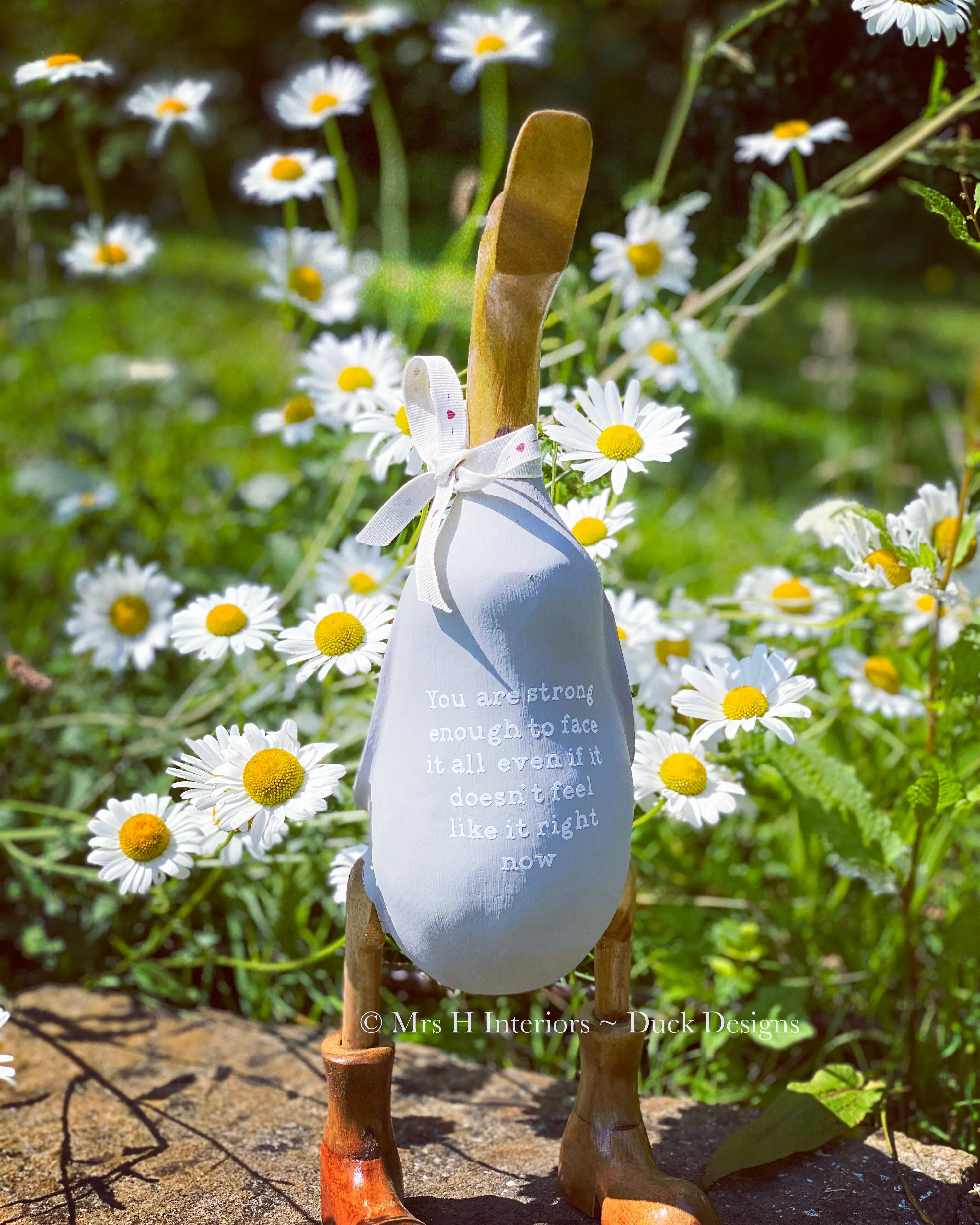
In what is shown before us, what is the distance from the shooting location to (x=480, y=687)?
0.90 m

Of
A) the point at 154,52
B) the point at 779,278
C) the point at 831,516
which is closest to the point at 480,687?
the point at 831,516

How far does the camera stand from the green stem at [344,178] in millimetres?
1498

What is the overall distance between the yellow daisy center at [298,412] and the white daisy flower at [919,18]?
0.78 meters

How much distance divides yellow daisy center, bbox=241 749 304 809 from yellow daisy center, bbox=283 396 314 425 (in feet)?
1.98

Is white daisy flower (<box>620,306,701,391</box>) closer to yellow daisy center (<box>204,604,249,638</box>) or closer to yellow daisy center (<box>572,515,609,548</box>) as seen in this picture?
yellow daisy center (<box>572,515,609,548</box>)

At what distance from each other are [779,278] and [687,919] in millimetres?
932

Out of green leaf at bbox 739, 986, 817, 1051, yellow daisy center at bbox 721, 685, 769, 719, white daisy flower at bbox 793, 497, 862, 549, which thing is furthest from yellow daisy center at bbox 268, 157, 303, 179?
green leaf at bbox 739, 986, 817, 1051

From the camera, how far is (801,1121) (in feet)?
3.76

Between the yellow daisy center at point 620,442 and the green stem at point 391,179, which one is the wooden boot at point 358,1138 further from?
the green stem at point 391,179

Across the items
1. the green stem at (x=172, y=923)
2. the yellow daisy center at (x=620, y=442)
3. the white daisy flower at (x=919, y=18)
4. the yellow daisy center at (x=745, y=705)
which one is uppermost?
the white daisy flower at (x=919, y=18)

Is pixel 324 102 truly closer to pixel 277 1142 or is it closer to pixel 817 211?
pixel 817 211

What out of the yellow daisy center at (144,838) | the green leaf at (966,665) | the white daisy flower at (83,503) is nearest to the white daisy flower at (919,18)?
the green leaf at (966,665)

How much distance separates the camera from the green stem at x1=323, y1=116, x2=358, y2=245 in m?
1.50

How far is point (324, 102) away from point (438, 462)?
0.79 m
